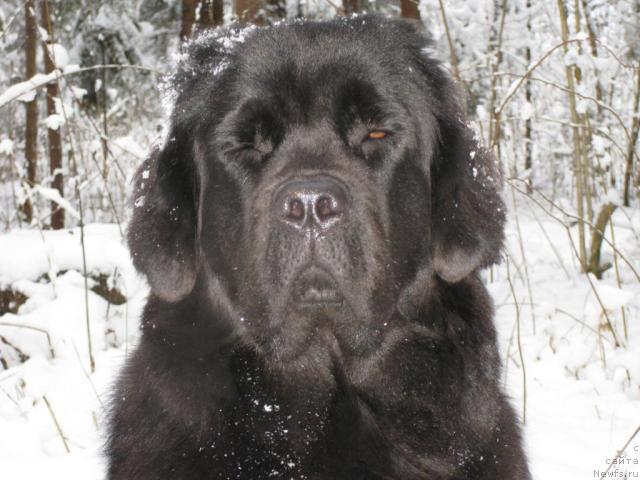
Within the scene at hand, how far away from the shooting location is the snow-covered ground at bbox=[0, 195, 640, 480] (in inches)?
137

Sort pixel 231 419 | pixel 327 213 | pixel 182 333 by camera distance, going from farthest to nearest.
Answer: pixel 182 333 → pixel 231 419 → pixel 327 213

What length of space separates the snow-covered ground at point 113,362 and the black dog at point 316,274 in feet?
2.33

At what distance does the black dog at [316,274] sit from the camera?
7.44ft

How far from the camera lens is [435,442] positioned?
238 centimetres

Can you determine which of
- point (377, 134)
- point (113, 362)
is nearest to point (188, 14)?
point (113, 362)

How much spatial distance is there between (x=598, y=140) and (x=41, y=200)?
29.2 feet

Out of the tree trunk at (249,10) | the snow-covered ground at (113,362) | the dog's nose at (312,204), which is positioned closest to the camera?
the dog's nose at (312,204)

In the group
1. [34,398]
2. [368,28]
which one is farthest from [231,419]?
[34,398]

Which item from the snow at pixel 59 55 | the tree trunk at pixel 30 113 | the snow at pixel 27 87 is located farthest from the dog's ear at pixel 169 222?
the tree trunk at pixel 30 113

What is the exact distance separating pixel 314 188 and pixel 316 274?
26 cm

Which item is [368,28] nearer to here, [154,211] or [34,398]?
[154,211]

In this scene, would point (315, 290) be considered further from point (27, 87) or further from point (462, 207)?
point (27, 87)

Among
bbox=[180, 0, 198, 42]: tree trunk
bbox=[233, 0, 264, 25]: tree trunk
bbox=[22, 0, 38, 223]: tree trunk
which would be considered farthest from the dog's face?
bbox=[180, 0, 198, 42]: tree trunk

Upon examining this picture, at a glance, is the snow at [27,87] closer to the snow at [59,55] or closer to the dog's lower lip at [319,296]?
the snow at [59,55]
